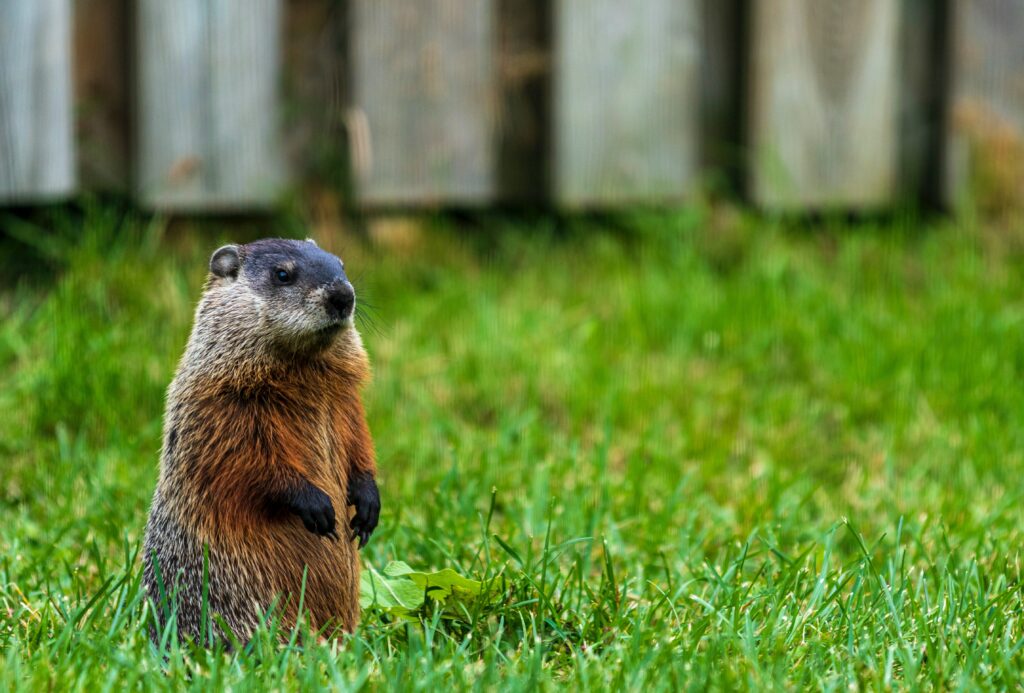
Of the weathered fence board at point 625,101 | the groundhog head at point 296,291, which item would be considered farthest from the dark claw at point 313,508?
the weathered fence board at point 625,101

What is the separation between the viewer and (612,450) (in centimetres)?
445

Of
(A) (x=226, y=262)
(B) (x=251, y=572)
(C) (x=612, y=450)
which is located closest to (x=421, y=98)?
(C) (x=612, y=450)

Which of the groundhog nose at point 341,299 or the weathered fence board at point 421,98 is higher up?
the weathered fence board at point 421,98

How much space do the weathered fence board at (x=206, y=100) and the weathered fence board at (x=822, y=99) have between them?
6.51ft

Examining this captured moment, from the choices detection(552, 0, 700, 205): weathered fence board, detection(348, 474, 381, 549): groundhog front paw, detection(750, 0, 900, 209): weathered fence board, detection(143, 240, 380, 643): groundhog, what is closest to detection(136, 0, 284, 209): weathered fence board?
detection(552, 0, 700, 205): weathered fence board

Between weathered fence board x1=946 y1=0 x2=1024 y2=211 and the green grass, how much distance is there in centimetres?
21

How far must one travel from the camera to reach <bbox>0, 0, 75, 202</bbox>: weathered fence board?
4859 mm

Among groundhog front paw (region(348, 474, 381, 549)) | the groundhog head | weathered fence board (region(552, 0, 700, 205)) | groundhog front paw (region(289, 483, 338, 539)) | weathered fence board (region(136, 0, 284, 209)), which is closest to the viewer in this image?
groundhog front paw (region(289, 483, 338, 539))

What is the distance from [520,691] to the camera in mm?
2445

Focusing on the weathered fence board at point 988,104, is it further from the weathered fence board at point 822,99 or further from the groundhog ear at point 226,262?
the groundhog ear at point 226,262

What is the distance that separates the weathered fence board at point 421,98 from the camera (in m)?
5.38

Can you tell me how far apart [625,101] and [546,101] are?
322 mm

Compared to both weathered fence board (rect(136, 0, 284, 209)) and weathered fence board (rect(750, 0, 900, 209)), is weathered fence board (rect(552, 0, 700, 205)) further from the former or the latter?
weathered fence board (rect(136, 0, 284, 209))

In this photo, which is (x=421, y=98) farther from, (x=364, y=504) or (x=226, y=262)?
(x=364, y=504)
